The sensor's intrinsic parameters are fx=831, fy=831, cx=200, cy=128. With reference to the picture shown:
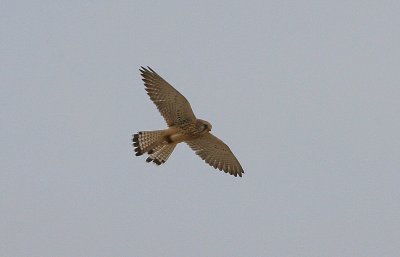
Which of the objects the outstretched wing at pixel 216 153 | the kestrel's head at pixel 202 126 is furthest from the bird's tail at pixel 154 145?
the kestrel's head at pixel 202 126

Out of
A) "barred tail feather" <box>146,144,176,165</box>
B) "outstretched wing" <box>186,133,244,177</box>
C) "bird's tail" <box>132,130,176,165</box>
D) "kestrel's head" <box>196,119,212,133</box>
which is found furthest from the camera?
"barred tail feather" <box>146,144,176,165</box>

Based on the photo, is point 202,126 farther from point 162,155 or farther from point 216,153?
point 162,155

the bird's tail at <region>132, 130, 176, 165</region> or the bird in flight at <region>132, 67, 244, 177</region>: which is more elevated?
the bird in flight at <region>132, 67, 244, 177</region>

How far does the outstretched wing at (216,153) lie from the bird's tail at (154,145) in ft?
1.60

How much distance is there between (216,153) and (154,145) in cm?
126

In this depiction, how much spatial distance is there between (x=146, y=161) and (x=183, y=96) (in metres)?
1.98

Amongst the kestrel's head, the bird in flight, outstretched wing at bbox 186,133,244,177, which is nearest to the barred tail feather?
the bird in flight

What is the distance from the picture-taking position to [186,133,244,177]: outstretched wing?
54.2 feet

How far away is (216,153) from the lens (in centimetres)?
1675

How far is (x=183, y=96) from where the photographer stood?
15.8 metres

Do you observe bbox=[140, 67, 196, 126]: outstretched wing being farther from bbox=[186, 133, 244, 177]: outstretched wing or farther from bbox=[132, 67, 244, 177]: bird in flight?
bbox=[186, 133, 244, 177]: outstretched wing

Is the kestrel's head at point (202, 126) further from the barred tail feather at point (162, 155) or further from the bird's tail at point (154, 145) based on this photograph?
the barred tail feather at point (162, 155)

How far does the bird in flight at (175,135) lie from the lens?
52.3ft

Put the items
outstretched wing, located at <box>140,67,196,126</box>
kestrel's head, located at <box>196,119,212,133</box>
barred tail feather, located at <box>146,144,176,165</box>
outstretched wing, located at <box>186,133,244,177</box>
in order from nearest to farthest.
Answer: outstretched wing, located at <box>140,67,196,126</box> → kestrel's head, located at <box>196,119,212,133</box> → outstretched wing, located at <box>186,133,244,177</box> → barred tail feather, located at <box>146,144,176,165</box>
